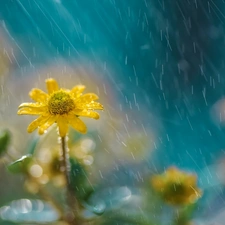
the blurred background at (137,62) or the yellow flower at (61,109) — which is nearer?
the yellow flower at (61,109)

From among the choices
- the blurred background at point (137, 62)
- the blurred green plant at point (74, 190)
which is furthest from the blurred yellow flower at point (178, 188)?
the blurred background at point (137, 62)

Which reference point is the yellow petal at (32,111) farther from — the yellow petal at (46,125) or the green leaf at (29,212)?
the green leaf at (29,212)

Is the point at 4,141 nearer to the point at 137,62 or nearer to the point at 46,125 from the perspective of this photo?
the point at 46,125

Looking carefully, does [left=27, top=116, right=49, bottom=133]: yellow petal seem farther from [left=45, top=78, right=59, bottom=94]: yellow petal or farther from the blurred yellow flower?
the blurred yellow flower

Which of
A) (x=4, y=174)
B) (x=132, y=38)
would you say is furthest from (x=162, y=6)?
(x=4, y=174)

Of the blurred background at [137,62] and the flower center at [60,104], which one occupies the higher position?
the blurred background at [137,62]

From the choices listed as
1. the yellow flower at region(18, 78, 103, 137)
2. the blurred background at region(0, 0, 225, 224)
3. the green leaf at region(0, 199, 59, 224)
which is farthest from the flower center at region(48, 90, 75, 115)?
the blurred background at region(0, 0, 225, 224)

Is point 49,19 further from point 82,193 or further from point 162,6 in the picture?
point 82,193
